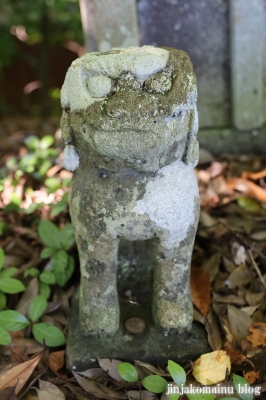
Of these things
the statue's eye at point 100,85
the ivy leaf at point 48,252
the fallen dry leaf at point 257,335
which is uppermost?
the statue's eye at point 100,85

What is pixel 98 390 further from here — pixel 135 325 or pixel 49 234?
pixel 49 234

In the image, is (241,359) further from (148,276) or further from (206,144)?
(206,144)

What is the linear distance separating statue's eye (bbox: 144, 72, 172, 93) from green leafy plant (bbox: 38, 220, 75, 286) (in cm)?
70

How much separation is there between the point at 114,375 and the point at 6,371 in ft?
0.94

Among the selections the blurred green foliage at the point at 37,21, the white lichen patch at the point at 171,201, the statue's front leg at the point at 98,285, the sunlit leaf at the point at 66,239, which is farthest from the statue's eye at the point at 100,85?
the blurred green foliage at the point at 37,21

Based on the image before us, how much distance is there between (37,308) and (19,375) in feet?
0.64

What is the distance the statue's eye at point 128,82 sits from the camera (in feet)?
2.97

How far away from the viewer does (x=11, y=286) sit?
131 centimetres

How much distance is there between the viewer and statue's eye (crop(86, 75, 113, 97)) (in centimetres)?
92

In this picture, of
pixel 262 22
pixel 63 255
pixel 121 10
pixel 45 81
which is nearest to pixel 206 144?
pixel 262 22

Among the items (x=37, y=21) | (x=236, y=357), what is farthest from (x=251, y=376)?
(x=37, y=21)

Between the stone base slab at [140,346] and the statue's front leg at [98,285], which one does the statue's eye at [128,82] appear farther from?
the stone base slab at [140,346]

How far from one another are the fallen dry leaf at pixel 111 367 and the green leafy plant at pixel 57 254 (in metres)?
0.35

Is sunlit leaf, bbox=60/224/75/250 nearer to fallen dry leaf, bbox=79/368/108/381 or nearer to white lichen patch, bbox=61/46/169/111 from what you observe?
fallen dry leaf, bbox=79/368/108/381
